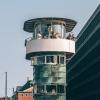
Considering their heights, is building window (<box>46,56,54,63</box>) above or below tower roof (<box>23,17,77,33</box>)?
below

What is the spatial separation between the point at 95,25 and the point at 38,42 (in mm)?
12992

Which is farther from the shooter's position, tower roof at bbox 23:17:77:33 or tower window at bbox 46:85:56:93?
tower roof at bbox 23:17:77:33

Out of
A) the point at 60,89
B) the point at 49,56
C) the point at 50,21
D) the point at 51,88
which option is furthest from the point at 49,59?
the point at 50,21

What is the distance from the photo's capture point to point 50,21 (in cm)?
6662

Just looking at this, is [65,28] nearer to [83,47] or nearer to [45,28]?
[45,28]

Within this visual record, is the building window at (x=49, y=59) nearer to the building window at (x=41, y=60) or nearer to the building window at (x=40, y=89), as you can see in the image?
the building window at (x=41, y=60)

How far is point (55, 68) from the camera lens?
6494 cm

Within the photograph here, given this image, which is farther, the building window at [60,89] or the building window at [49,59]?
the building window at [49,59]

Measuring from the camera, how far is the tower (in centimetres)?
6462

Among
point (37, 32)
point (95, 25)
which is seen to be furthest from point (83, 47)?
point (37, 32)

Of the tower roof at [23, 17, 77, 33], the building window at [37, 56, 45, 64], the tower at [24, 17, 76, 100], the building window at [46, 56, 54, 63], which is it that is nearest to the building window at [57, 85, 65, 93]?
the tower at [24, 17, 76, 100]

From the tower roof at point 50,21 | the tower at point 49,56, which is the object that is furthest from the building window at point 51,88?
the tower roof at point 50,21

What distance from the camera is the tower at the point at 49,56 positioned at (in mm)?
64625

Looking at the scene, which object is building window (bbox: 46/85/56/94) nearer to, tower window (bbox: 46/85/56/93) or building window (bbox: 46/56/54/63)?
tower window (bbox: 46/85/56/93)
